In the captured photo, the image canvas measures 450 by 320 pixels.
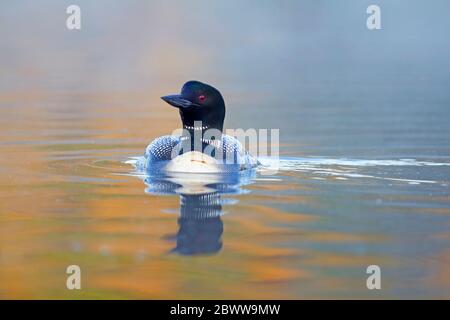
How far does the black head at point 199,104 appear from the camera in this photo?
10445mm

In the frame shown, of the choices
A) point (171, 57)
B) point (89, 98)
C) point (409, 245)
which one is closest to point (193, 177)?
point (409, 245)

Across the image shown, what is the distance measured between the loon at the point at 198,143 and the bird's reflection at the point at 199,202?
170 mm

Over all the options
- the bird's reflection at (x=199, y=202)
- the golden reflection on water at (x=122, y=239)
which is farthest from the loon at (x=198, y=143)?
the golden reflection on water at (x=122, y=239)

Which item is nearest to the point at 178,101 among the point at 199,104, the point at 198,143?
the point at 199,104

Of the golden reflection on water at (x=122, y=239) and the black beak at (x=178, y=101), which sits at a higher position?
the black beak at (x=178, y=101)

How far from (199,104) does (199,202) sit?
210 centimetres

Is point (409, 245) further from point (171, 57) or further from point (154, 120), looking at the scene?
point (171, 57)

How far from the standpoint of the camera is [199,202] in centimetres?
859

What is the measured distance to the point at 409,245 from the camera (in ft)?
22.9

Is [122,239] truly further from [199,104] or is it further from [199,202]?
[199,104]

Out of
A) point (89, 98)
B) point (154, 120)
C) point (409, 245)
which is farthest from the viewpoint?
point (89, 98)

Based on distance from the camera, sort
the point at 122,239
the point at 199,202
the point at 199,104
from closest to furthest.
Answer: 1. the point at 122,239
2. the point at 199,202
3. the point at 199,104

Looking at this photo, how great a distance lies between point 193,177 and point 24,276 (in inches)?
149

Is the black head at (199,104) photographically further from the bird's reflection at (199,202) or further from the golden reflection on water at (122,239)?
the golden reflection on water at (122,239)
